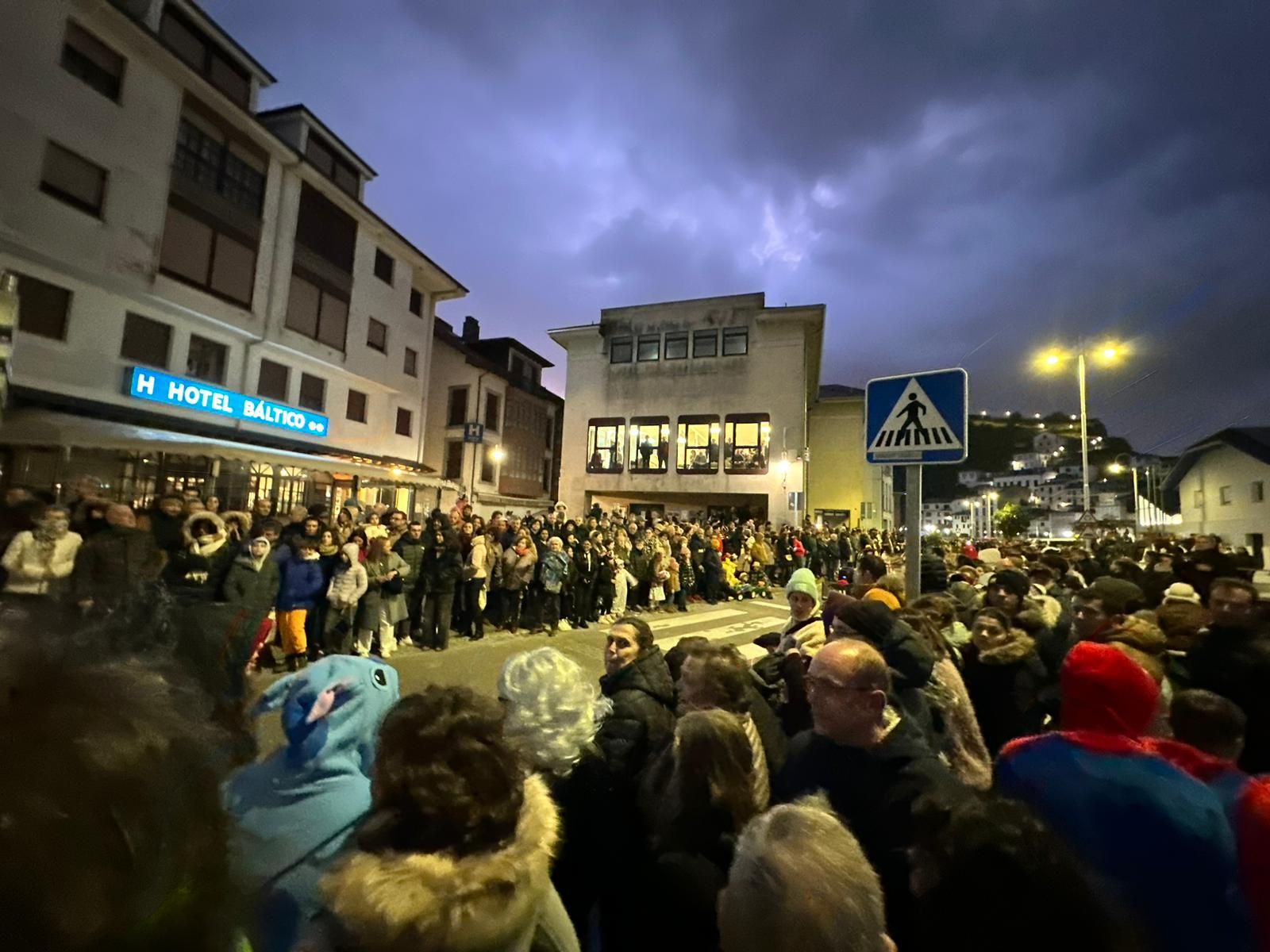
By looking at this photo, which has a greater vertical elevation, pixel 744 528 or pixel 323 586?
pixel 744 528

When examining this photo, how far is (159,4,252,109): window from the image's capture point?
1605 centimetres

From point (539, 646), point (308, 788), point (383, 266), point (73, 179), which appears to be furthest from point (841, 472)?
point (308, 788)

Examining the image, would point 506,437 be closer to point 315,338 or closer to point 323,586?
point 315,338

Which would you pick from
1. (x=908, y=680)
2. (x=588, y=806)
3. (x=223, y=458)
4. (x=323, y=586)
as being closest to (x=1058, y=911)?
(x=588, y=806)

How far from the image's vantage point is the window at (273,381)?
18.8 m

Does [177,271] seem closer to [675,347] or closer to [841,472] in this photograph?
[675,347]

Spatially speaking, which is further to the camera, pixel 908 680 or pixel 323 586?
pixel 323 586

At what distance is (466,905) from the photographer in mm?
1250

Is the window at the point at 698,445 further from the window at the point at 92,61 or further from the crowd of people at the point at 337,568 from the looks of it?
the window at the point at 92,61

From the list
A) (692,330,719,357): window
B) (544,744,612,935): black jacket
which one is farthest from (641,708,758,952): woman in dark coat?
(692,330,719,357): window

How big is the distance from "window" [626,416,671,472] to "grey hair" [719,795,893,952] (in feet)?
102

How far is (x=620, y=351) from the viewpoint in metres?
34.2

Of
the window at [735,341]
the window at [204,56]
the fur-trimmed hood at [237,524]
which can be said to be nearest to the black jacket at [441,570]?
the fur-trimmed hood at [237,524]

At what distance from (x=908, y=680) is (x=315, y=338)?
2216 cm
